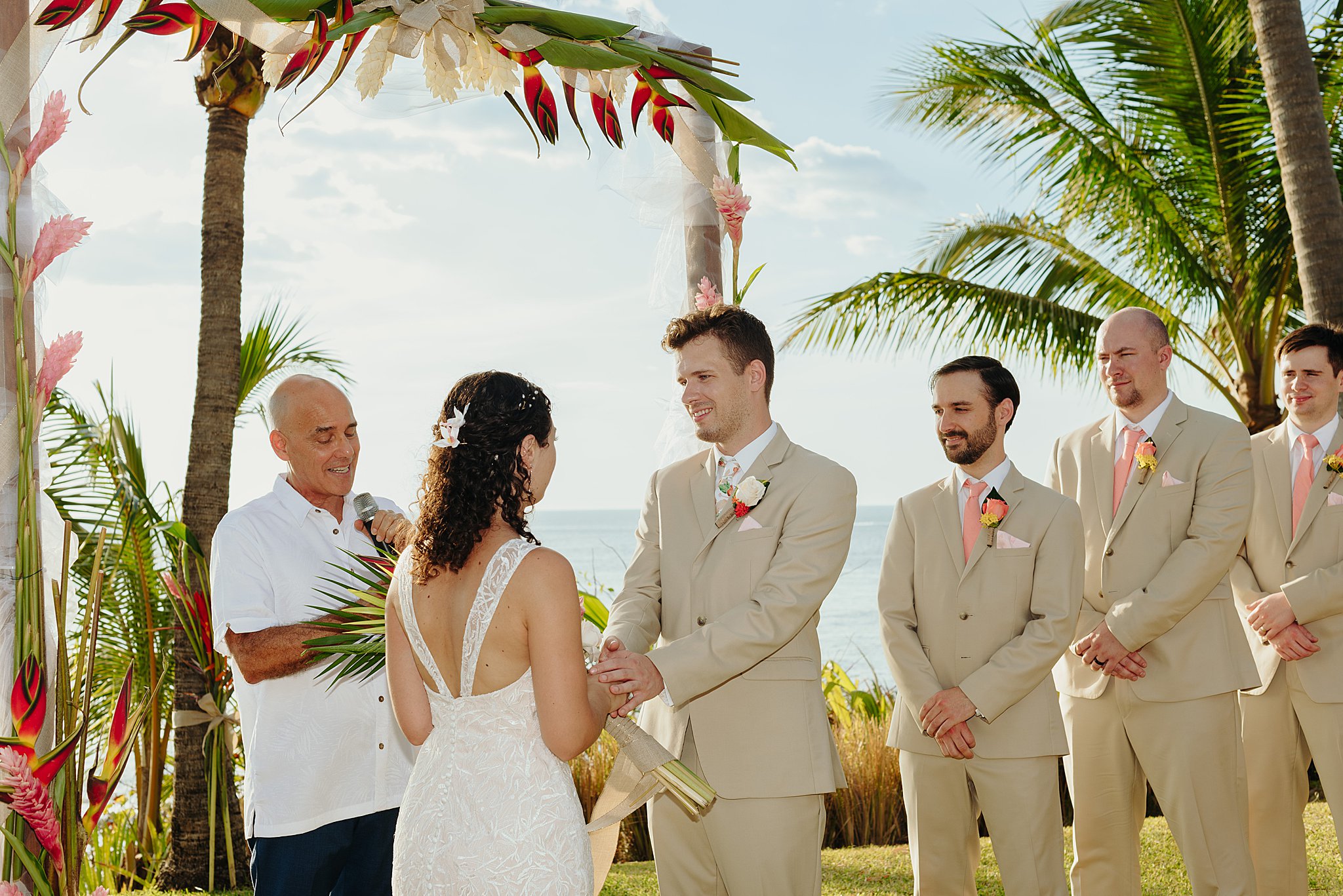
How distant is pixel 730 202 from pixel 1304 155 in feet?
16.5

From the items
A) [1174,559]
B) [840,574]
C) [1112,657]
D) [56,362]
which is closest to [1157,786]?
[1112,657]

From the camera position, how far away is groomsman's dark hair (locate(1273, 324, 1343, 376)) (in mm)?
4848

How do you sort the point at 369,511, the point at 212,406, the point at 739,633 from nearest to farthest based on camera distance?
the point at 739,633, the point at 369,511, the point at 212,406

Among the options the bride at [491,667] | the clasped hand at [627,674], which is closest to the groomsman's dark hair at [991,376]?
the clasped hand at [627,674]

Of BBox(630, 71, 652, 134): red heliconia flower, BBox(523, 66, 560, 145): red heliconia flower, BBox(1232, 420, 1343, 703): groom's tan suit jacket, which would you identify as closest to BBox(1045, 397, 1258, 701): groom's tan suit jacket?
BBox(1232, 420, 1343, 703): groom's tan suit jacket

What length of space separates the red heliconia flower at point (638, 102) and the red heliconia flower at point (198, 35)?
1508 millimetres

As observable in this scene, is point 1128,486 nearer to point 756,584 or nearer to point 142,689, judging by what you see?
point 756,584

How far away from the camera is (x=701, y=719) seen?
3.58m

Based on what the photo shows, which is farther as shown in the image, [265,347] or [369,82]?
[265,347]

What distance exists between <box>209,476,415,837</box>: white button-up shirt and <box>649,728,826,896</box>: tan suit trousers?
947mm

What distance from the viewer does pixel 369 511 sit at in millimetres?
3816

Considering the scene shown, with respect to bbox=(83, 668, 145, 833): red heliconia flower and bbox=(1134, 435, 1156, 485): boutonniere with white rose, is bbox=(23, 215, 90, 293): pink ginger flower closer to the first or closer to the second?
bbox=(83, 668, 145, 833): red heliconia flower

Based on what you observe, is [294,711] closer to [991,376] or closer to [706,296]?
[706,296]

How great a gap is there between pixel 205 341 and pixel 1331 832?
24.7ft
